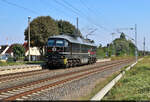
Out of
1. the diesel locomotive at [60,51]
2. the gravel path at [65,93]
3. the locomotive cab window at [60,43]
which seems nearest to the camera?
the gravel path at [65,93]

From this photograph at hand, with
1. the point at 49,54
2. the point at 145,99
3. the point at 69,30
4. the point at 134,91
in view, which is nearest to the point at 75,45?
the point at 49,54

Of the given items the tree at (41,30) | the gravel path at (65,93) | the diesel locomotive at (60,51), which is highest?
the tree at (41,30)

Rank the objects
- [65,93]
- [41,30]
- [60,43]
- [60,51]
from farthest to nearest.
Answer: [41,30] → [60,43] → [60,51] → [65,93]

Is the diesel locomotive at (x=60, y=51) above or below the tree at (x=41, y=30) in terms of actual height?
below

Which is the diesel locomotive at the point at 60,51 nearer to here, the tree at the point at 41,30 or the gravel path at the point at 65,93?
the gravel path at the point at 65,93

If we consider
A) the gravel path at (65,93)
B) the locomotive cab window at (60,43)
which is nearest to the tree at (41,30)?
the locomotive cab window at (60,43)

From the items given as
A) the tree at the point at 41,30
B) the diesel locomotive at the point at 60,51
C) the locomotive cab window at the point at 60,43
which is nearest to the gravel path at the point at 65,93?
the diesel locomotive at the point at 60,51

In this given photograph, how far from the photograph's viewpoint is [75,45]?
89.9ft

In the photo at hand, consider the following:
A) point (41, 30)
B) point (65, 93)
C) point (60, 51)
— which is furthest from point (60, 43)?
point (41, 30)

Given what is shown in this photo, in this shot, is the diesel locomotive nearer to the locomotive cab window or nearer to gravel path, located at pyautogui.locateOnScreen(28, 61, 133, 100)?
the locomotive cab window

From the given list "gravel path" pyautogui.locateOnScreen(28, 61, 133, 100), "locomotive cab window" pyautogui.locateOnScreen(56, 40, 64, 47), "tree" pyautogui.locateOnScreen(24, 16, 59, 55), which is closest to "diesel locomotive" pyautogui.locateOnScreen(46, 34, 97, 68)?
"locomotive cab window" pyautogui.locateOnScreen(56, 40, 64, 47)

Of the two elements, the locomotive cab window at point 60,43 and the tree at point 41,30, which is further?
the tree at point 41,30

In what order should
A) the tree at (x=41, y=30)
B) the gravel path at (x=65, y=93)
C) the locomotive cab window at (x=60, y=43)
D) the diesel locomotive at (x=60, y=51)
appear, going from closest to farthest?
the gravel path at (x=65, y=93) → the diesel locomotive at (x=60, y=51) → the locomotive cab window at (x=60, y=43) → the tree at (x=41, y=30)

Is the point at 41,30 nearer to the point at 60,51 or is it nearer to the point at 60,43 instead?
the point at 60,43
